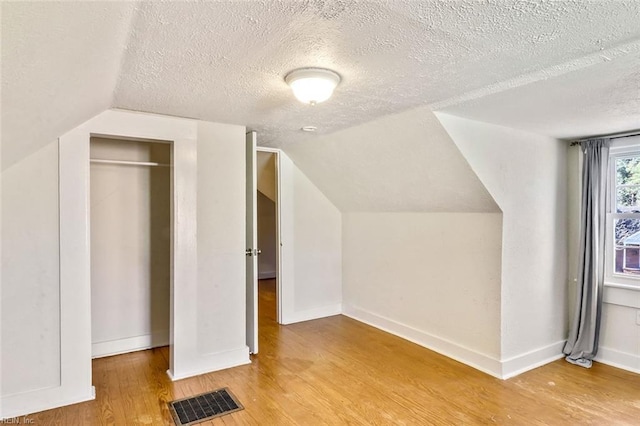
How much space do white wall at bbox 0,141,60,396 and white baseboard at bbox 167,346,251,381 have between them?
0.83m

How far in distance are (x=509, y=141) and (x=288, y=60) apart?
7.03 feet

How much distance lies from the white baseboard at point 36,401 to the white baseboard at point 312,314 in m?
2.20

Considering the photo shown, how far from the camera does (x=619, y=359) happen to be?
10.5 feet

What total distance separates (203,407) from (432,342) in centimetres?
217

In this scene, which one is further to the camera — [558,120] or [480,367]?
[480,367]

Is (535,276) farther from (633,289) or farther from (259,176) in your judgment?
(259,176)

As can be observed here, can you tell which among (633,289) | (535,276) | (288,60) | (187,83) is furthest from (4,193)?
(633,289)

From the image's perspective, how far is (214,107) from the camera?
2.66 metres

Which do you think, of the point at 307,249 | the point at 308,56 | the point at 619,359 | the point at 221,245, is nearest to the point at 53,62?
the point at 308,56

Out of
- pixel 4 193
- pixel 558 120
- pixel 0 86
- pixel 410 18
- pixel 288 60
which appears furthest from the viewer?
pixel 558 120

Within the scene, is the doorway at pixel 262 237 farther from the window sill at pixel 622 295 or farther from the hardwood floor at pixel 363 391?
the window sill at pixel 622 295

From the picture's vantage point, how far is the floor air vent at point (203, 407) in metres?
2.39

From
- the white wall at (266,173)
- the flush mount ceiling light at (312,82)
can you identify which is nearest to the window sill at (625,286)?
the flush mount ceiling light at (312,82)

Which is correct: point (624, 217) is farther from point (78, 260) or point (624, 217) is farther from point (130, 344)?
point (130, 344)
